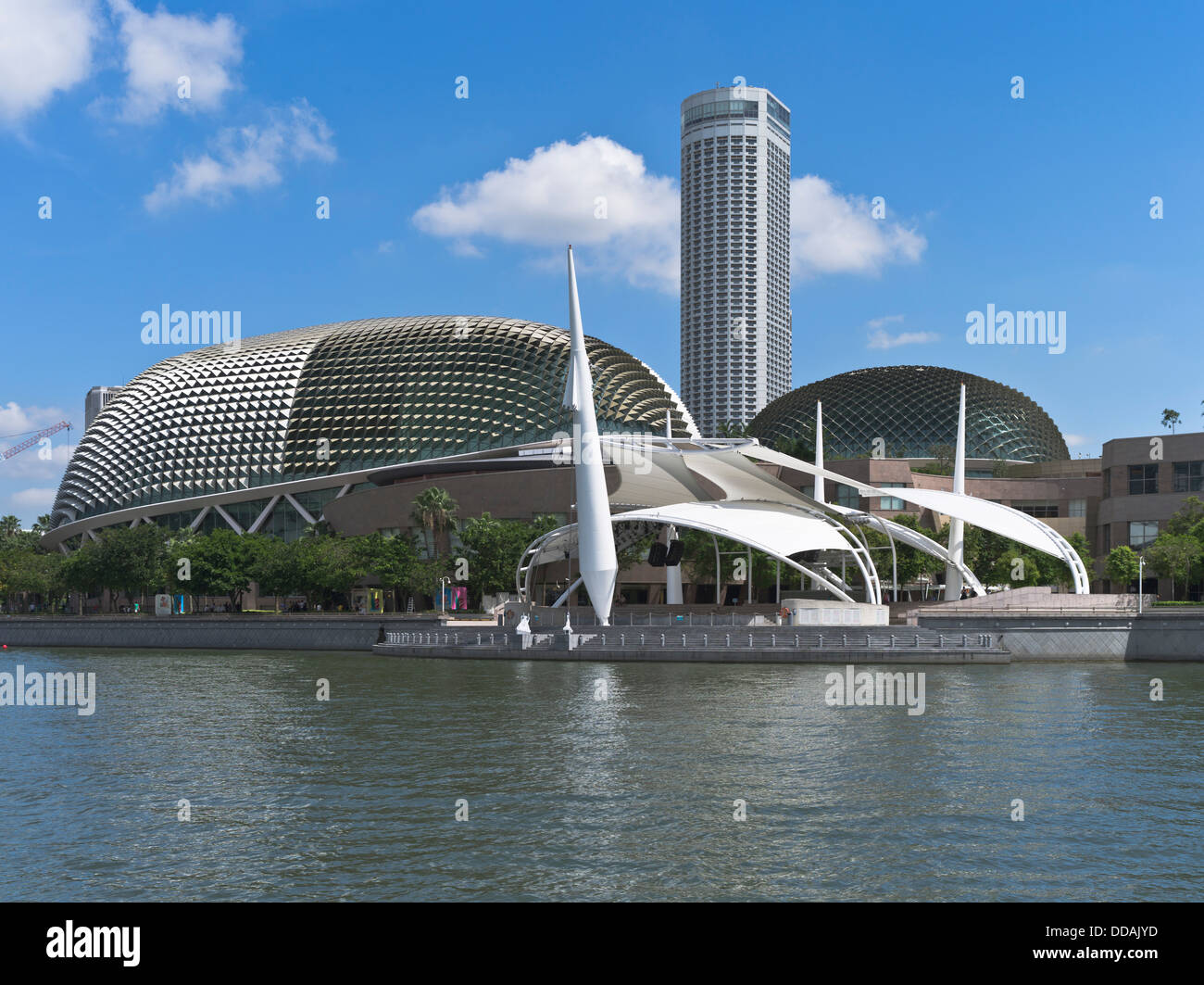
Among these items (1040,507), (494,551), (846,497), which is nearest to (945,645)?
(494,551)

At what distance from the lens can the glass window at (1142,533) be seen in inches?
3720

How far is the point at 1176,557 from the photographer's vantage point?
76500mm

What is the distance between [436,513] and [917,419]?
74.9 m

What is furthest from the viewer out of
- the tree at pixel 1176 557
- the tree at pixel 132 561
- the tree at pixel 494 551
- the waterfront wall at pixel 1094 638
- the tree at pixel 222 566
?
the tree at pixel 132 561

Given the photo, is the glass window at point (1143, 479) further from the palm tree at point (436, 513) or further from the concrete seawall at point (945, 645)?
the palm tree at point (436, 513)

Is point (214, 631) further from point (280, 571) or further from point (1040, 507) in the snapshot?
point (1040, 507)

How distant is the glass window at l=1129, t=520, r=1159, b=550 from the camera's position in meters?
94.5

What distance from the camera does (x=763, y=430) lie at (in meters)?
153

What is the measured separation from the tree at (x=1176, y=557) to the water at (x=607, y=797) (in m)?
40.9

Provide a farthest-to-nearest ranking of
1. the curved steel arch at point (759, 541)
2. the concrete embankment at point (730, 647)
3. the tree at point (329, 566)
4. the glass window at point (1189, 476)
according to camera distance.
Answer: the glass window at point (1189, 476) < the tree at point (329, 566) < the curved steel arch at point (759, 541) < the concrete embankment at point (730, 647)

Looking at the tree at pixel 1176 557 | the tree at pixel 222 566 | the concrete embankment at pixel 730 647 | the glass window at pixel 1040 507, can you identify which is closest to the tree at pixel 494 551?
the tree at pixel 222 566

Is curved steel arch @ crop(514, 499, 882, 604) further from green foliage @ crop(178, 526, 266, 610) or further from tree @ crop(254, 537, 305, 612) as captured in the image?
green foliage @ crop(178, 526, 266, 610)

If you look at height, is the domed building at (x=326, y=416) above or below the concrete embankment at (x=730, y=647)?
above
